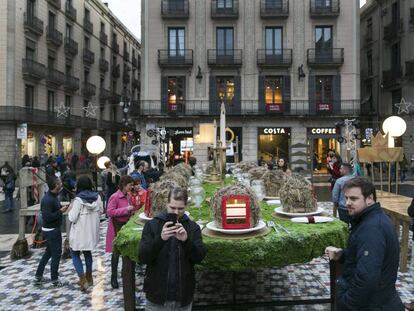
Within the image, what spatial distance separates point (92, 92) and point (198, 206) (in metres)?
37.5

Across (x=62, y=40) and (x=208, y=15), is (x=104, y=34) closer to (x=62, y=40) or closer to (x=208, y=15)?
(x=62, y=40)

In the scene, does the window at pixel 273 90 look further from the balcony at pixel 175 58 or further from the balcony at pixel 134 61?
the balcony at pixel 134 61

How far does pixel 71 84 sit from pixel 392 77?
84.7 ft

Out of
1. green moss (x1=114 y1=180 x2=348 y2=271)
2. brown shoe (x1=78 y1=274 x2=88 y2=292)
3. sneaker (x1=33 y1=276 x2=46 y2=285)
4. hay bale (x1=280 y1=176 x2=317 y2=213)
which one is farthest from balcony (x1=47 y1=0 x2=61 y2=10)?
green moss (x1=114 y1=180 x2=348 y2=271)

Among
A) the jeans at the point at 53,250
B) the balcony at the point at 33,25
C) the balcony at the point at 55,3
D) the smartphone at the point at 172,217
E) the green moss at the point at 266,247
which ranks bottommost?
the jeans at the point at 53,250

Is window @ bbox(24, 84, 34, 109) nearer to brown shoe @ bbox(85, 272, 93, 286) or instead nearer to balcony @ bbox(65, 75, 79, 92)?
balcony @ bbox(65, 75, 79, 92)

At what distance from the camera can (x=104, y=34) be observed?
44.1 m

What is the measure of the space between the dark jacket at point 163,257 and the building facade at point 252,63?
84.8ft

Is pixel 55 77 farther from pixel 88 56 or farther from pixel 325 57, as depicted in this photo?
pixel 325 57

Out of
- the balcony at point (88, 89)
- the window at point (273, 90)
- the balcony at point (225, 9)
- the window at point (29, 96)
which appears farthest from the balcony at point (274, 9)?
the balcony at point (88, 89)

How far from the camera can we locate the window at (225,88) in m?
29.0

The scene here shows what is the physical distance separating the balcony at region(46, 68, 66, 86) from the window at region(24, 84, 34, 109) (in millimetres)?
1871

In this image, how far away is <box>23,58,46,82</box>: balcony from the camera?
29219 mm

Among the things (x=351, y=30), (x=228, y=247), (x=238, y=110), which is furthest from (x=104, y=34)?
(x=228, y=247)
